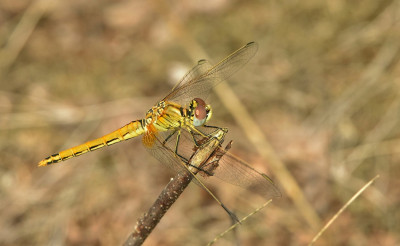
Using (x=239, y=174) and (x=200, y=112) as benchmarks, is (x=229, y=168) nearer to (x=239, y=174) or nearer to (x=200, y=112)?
(x=239, y=174)

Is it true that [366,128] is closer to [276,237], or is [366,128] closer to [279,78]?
[279,78]

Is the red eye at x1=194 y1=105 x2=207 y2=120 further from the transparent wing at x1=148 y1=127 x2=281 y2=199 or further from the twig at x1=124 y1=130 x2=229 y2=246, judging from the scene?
the twig at x1=124 y1=130 x2=229 y2=246

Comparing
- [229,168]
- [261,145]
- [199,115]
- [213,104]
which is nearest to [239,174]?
[229,168]

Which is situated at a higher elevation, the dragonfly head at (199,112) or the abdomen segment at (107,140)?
the abdomen segment at (107,140)

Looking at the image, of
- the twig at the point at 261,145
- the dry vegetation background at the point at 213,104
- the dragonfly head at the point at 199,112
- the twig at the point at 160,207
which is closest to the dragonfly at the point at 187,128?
the dragonfly head at the point at 199,112

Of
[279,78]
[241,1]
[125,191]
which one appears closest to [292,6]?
[241,1]

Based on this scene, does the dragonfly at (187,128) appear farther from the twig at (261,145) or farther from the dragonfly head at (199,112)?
the twig at (261,145)

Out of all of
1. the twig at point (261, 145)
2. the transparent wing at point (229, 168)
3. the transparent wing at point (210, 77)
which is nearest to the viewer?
the transparent wing at point (229, 168)
